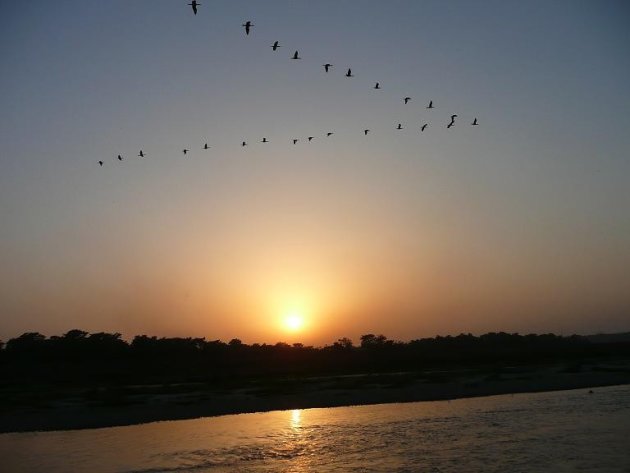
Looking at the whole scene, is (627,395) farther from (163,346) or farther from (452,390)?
(163,346)

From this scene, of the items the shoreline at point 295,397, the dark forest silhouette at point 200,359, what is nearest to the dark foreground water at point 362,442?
the shoreline at point 295,397

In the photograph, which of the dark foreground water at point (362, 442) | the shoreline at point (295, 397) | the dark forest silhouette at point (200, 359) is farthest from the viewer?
the dark forest silhouette at point (200, 359)

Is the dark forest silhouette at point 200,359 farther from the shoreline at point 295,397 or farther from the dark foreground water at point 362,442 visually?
the dark foreground water at point 362,442

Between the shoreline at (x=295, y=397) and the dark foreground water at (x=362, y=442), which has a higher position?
the shoreline at (x=295, y=397)

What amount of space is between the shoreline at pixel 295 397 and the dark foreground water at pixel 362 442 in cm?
309

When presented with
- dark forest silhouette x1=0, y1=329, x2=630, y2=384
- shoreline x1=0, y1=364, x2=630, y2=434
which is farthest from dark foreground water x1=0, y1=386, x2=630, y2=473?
dark forest silhouette x1=0, y1=329, x2=630, y2=384

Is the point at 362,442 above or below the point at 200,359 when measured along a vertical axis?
below

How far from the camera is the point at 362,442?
3216cm

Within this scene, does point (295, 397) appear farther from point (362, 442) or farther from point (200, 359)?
point (200, 359)

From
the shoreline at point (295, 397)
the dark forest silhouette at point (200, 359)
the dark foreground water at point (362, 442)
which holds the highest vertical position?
the dark forest silhouette at point (200, 359)

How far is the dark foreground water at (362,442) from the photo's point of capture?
1075 inches

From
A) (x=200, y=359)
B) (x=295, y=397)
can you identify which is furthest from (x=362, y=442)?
(x=200, y=359)

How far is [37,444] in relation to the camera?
3566cm

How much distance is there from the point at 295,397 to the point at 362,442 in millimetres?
21377
